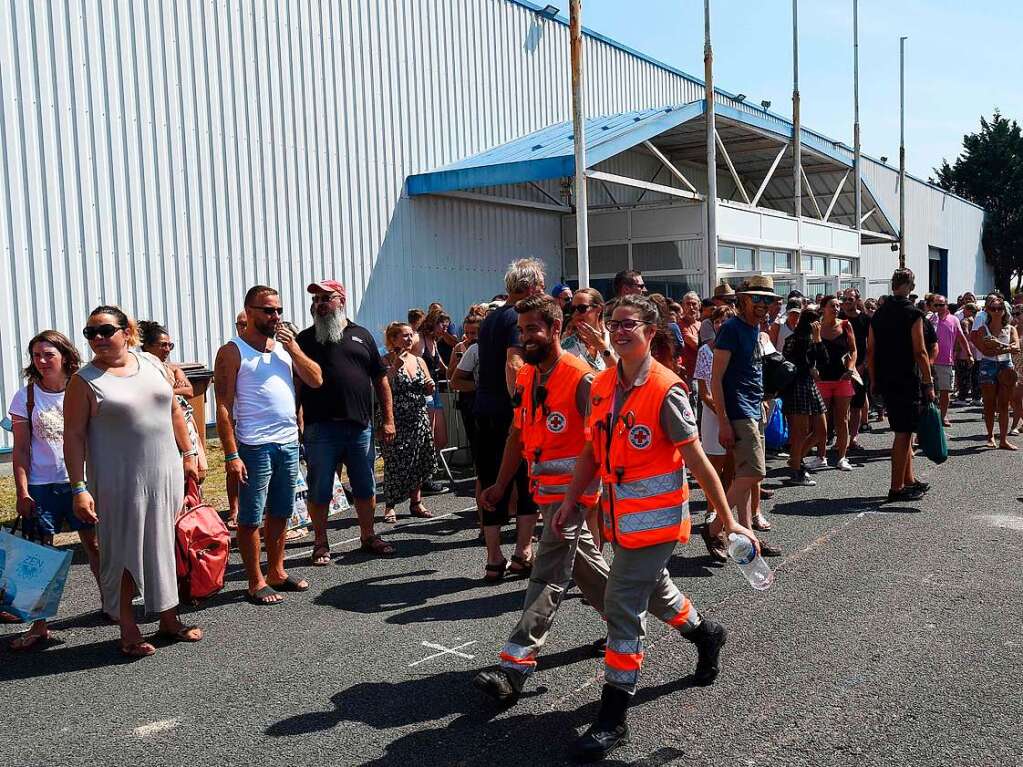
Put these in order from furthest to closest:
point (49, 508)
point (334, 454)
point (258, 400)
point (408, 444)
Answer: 1. point (408, 444)
2. point (334, 454)
3. point (258, 400)
4. point (49, 508)

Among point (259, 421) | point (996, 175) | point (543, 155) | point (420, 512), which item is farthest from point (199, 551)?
point (996, 175)

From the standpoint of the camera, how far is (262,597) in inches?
227

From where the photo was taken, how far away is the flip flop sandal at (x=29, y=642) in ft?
16.6

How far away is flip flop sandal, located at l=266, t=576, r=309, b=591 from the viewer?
19.7 feet

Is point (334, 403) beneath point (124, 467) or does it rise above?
above

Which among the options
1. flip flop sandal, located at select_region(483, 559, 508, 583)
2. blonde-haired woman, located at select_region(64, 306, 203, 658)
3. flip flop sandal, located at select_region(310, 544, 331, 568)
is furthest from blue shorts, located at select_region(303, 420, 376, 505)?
blonde-haired woman, located at select_region(64, 306, 203, 658)

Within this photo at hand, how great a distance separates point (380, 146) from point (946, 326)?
9379 millimetres

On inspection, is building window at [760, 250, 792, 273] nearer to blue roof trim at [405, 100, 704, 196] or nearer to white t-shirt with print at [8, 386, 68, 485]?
blue roof trim at [405, 100, 704, 196]

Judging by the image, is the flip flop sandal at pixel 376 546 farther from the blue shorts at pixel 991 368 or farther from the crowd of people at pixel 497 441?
the blue shorts at pixel 991 368

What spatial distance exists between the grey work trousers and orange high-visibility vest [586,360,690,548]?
3.6 inches

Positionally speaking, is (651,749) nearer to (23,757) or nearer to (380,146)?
(23,757)

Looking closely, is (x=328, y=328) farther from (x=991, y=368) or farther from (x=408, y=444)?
(x=991, y=368)

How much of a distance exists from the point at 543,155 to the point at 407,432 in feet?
28.2

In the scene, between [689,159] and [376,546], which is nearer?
[376,546]
